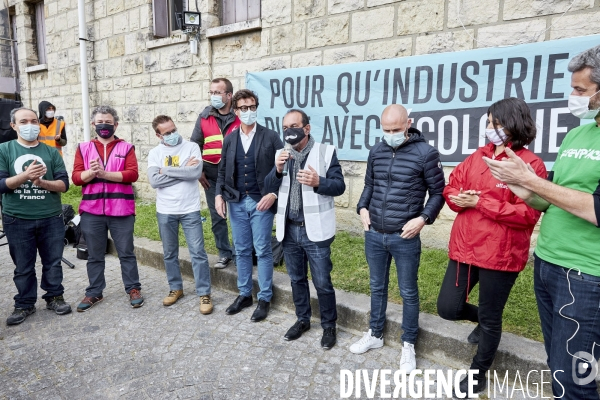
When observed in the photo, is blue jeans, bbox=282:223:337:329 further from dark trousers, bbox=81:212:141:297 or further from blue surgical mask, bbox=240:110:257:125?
dark trousers, bbox=81:212:141:297

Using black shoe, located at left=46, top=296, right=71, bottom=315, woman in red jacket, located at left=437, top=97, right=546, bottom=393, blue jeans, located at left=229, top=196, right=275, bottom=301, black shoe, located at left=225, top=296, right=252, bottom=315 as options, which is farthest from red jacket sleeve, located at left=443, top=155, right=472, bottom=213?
black shoe, located at left=46, top=296, right=71, bottom=315

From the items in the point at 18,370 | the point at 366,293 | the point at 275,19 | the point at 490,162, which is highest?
the point at 275,19

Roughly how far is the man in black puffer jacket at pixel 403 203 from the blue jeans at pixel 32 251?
9.83ft

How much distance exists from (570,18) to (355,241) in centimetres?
330

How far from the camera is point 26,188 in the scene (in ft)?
13.1

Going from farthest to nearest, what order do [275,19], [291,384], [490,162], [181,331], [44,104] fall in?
[44,104], [275,19], [181,331], [291,384], [490,162]

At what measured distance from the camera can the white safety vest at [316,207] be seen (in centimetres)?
337

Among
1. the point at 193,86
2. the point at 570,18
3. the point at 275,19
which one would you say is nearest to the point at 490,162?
the point at 570,18

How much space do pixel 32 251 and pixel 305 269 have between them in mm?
2612

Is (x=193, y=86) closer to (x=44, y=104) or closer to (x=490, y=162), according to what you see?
(x=44, y=104)

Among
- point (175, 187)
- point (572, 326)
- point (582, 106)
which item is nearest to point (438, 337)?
point (572, 326)

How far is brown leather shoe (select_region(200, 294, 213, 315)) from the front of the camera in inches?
162

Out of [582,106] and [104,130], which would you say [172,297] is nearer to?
[104,130]

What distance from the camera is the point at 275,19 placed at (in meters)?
6.40
